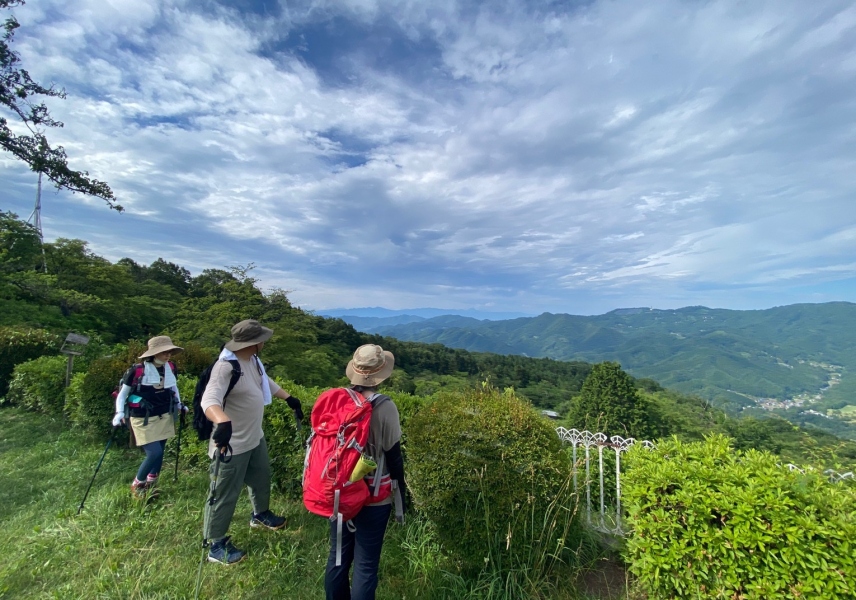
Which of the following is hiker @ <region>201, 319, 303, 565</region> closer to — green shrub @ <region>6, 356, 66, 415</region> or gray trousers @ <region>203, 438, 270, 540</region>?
gray trousers @ <region>203, 438, 270, 540</region>

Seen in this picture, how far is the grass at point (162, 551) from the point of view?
268 centimetres

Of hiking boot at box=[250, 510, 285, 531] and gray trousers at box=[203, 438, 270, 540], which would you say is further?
hiking boot at box=[250, 510, 285, 531]

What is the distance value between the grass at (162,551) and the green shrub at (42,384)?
3.30 meters

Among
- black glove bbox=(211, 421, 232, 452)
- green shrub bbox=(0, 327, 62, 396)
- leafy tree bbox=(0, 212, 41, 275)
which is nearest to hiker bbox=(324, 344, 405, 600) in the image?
black glove bbox=(211, 421, 232, 452)

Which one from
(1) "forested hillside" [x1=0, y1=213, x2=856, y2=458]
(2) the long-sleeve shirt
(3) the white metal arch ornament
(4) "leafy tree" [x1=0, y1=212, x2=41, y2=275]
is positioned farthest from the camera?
(4) "leafy tree" [x1=0, y1=212, x2=41, y2=275]

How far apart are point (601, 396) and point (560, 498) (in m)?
20.3

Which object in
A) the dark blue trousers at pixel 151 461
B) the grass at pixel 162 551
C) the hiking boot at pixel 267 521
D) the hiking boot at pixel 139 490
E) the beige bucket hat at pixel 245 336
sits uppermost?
the beige bucket hat at pixel 245 336

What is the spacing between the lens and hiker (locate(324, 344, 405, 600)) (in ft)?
7.23

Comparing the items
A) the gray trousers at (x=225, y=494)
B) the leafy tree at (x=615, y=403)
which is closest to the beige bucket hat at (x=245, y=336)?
the gray trousers at (x=225, y=494)

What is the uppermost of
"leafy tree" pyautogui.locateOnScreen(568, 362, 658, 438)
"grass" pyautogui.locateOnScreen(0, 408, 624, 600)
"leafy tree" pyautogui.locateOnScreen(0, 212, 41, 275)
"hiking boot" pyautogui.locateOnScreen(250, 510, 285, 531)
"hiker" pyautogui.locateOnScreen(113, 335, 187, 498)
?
"leafy tree" pyautogui.locateOnScreen(0, 212, 41, 275)

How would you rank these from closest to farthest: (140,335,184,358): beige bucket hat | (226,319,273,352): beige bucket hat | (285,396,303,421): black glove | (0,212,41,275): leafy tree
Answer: (226,319,273,352): beige bucket hat, (285,396,303,421): black glove, (140,335,184,358): beige bucket hat, (0,212,41,275): leafy tree

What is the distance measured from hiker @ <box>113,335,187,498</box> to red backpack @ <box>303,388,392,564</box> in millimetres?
2828

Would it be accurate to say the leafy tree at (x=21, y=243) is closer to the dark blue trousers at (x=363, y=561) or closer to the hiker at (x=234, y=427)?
the hiker at (x=234, y=427)

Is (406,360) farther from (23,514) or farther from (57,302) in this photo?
(23,514)
